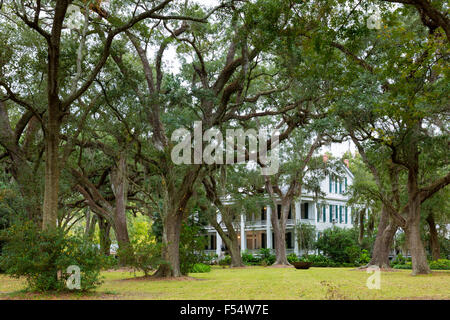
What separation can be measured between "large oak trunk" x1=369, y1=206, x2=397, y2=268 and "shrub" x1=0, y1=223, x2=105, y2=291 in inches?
691

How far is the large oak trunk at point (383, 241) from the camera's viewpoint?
79.0 feet

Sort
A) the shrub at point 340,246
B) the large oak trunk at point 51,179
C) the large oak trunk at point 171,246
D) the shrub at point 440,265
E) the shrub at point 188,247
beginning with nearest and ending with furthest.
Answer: the large oak trunk at point 51,179 → the large oak trunk at point 171,246 → the shrub at point 188,247 → the shrub at point 440,265 → the shrub at point 340,246

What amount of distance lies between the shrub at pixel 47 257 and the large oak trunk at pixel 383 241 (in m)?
17.5

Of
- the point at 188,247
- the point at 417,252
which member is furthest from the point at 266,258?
the point at 188,247

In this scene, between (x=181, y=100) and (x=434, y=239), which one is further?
(x=434, y=239)

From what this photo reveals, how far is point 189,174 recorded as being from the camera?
1716cm

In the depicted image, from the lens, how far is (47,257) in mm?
10695

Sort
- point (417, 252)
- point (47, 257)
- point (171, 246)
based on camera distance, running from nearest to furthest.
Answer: point (47, 257)
point (171, 246)
point (417, 252)

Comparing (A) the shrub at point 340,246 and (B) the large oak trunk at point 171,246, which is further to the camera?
(A) the shrub at point 340,246

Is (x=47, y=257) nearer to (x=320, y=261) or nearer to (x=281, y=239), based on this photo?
(x=281, y=239)

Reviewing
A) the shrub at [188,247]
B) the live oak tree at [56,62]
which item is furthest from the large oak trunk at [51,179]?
the shrub at [188,247]

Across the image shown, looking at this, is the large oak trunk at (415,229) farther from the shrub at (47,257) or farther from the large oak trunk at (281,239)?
the shrub at (47,257)

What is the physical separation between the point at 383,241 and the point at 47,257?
19.0 metres

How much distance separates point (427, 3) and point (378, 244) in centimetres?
1871
